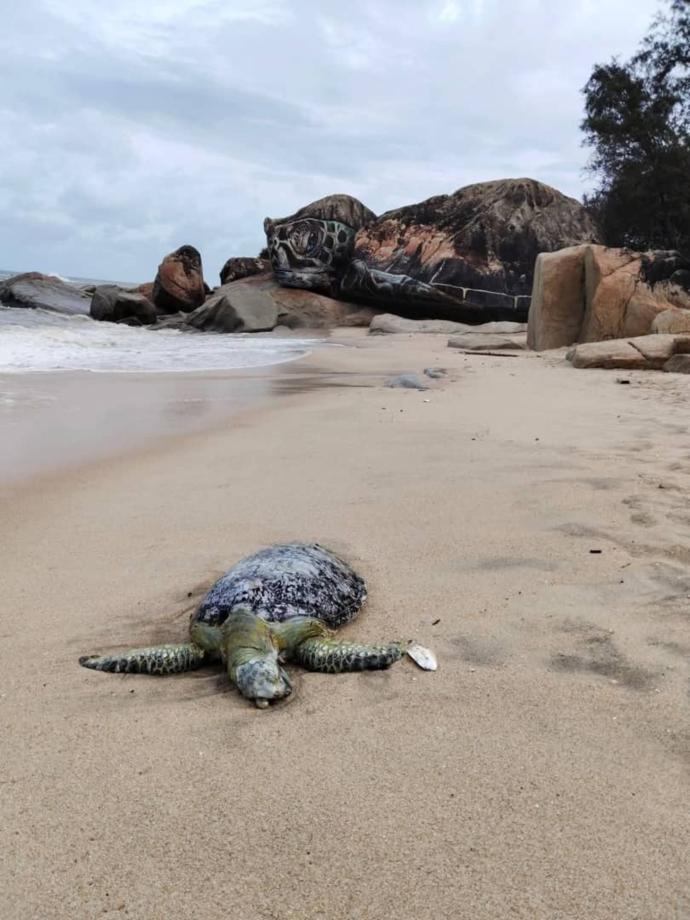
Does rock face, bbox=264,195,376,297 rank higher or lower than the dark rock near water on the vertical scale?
higher

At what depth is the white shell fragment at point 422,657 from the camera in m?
2.45

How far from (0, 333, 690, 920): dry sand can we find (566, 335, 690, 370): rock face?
15.7ft

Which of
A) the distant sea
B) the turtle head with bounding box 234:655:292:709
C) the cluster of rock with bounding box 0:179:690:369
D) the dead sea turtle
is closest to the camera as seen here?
the turtle head with bounding box 234:655:292:709

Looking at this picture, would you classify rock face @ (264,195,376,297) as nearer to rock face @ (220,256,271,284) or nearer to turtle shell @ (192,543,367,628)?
rock face @ (220,256,271,284)

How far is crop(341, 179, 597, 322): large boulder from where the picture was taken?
806 inches

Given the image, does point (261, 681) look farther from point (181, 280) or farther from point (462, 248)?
point (181, 280)

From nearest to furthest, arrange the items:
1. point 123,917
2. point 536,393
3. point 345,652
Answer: point 123,917 → point 345,652 → point 536,393

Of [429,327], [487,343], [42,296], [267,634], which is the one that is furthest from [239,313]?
[267,634]

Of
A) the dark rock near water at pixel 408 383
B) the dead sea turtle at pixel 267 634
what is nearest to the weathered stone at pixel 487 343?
the dark rock near water at pixel 408 383

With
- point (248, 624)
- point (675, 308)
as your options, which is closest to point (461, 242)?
point (675, 308)

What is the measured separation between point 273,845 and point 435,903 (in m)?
0.36

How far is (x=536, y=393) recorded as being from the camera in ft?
25.7

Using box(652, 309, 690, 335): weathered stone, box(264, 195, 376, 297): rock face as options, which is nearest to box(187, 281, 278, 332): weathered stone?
box(264, 195, 376, 297): rock face

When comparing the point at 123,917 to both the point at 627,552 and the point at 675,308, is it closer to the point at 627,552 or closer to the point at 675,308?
the point at 627,552
